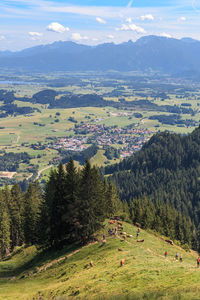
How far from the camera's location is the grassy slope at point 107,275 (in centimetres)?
3144

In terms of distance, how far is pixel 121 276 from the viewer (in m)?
38.7

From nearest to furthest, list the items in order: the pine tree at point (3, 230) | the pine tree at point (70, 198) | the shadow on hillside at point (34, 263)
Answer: the shadow on hillside at point (34, 263) < the pine tree at point (70, 198) < the pine tree at point (3, 230)

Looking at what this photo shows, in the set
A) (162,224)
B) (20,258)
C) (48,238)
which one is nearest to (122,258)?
(48,238)

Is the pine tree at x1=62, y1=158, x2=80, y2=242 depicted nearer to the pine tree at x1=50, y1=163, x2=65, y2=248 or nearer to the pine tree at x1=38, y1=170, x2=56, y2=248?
the pine tree at x1=50, y1=163, x2=65, y2=248

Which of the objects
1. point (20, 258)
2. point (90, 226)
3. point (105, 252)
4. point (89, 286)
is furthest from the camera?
point (20, 258)

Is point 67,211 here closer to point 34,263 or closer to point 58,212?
point 58,212

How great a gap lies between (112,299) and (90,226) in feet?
104

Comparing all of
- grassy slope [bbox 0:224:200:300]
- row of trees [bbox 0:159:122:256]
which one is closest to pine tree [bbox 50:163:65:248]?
row of trees [bbox 0:159:122:256]

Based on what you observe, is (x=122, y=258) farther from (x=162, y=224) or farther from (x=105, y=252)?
(x=162, y=224)

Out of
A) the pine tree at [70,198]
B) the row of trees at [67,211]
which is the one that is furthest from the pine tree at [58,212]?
the pine tree at [70,198]

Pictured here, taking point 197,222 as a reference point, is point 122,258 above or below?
above

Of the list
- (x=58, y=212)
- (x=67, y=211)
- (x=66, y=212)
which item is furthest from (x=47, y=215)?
(x=67, y=211)

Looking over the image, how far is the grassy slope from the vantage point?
31442mm

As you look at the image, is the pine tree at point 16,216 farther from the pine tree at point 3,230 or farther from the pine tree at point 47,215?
the pine tree at point 47,215
